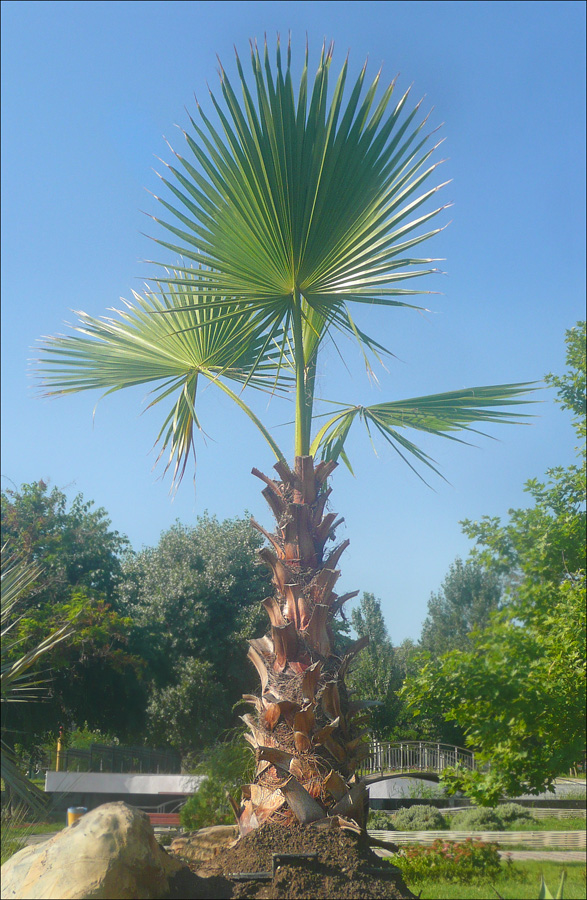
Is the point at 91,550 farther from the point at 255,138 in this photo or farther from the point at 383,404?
the point at 255,138

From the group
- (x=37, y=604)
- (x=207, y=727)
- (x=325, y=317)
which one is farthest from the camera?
(x=207, y=727)

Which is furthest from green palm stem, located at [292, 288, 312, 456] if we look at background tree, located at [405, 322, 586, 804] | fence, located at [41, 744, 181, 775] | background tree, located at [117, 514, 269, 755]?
background tree, located at [117, 514, 269, 755]

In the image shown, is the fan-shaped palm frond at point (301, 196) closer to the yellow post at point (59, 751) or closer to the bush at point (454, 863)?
the bush at point (454, 863)

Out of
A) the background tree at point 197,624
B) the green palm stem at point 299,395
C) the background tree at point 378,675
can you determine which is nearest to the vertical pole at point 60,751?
the background tree at point 197,624

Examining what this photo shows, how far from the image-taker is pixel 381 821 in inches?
384

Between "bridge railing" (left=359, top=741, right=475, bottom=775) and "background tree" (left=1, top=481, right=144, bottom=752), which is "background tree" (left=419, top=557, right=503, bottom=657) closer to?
"bridge railing" (left=359, top=741, right=475, bottom=775)

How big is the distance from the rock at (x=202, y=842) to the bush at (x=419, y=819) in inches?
169

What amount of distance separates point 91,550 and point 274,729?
11388 mm

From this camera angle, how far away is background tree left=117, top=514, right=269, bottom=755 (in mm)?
15281

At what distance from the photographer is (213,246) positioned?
4934mm

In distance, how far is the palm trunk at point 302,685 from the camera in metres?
4.07

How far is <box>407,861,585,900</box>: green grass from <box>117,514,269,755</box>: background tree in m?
8.25

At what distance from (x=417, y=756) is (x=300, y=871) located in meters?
9.72

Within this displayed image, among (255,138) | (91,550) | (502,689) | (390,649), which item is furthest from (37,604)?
(390,649)
